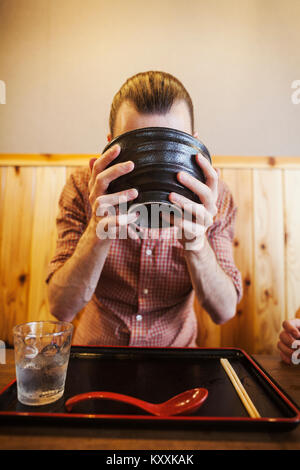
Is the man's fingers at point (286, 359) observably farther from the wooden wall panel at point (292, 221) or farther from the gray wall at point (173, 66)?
the gray wall at point (173, 66)

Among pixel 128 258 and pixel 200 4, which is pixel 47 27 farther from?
pixel 128 258

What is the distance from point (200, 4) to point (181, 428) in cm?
216

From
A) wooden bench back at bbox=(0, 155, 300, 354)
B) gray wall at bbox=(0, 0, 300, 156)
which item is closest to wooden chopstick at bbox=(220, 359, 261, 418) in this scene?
wooden bench back at bbox=(0, 155, 300, 354)

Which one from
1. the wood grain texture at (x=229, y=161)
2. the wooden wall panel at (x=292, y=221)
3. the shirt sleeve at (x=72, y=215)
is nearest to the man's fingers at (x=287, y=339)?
the shirt sleeve at (x=72, y=215)

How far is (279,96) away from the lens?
1867 millimetres

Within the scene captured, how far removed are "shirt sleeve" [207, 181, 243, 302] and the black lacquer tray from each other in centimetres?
45

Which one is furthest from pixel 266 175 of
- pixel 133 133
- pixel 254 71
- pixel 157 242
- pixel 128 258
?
pixel 133 133

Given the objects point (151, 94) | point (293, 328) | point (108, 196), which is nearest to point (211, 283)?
point (293, 328)

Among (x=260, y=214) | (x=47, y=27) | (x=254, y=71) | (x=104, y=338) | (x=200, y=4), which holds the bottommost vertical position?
(x=104, y=338)

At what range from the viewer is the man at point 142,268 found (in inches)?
37.4

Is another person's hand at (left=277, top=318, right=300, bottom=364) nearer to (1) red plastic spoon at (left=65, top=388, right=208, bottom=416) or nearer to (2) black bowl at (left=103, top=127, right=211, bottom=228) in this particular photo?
(1) red plastic spoon at (left=65, top=388, right=208, bottom=416)

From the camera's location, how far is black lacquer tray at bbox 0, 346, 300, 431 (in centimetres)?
51
